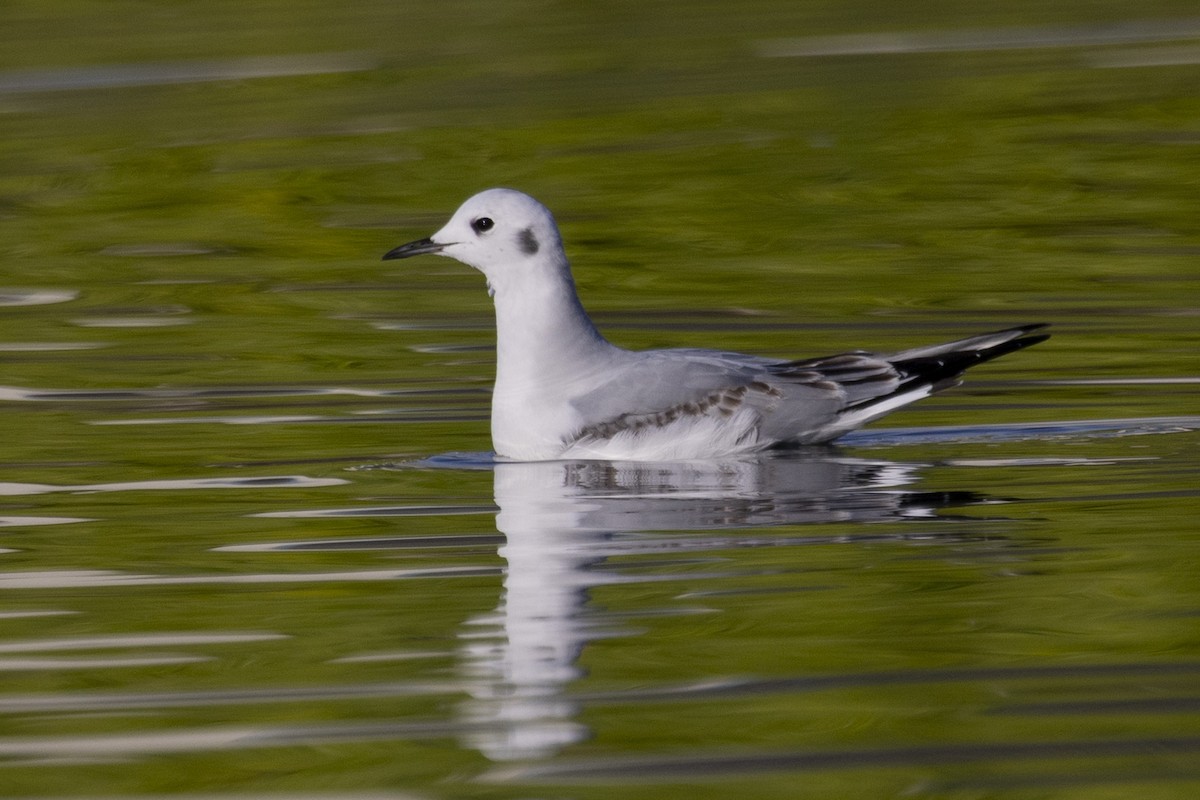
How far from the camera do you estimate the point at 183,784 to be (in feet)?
16.2

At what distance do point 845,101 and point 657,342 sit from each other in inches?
325

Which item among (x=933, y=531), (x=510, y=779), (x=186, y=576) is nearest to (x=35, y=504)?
(x=186, y=576)

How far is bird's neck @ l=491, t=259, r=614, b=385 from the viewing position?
845 centimetres

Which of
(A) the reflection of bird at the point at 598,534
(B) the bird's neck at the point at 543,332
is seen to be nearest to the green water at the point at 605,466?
(A) the reflection of bird at the point at 598,534

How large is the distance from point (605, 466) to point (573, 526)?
957 mm

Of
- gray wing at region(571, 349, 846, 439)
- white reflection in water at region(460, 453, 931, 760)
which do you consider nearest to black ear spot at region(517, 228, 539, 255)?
gray wing at region(571, 349, 846, 439)

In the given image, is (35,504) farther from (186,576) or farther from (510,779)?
(510,779)

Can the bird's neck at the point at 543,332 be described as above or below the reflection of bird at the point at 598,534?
above

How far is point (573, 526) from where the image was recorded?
736 cm

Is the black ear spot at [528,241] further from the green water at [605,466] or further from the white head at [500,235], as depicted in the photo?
the green water at [605,466]

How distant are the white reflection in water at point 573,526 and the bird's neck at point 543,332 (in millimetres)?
353

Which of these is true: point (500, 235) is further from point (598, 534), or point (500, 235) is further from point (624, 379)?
point (598, 534)

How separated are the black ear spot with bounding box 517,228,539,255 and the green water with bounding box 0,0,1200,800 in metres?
0.79

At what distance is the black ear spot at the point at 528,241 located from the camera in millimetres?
8492
